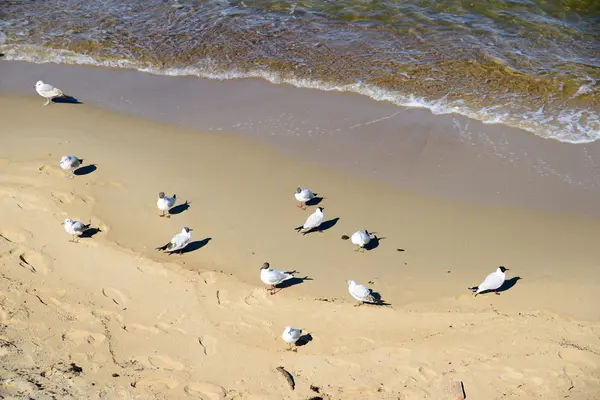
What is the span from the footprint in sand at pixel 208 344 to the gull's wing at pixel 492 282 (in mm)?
3626

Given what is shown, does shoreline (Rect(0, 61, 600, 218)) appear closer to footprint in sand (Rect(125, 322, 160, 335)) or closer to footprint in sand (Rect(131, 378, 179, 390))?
footprint in sand (Rect(125, 322, 160, 335))

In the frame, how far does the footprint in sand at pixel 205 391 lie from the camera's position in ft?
21.4

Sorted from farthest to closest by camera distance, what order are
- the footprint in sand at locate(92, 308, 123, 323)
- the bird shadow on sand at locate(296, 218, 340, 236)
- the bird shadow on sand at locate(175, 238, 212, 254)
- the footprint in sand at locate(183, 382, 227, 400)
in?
the bird shadow on sand at locate(296, 218, 340, 236) < the bird shadow on sand at locate(175, 238, 212, 254) < the footprint in sand at locate(92, 308, 123, 323) < the footprint in sand at locate(183, 382, 227, 400)

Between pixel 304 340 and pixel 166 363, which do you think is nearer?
pixel 166 363

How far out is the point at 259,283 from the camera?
827cm

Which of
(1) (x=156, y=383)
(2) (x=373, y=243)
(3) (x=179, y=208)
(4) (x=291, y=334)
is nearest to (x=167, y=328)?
(1) (x=156, y=383)

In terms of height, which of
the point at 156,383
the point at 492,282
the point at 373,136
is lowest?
the point at 156,383

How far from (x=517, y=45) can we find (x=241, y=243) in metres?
9.67

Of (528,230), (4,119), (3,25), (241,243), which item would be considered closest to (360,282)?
(241,243)

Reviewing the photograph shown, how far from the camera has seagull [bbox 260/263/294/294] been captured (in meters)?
7.98

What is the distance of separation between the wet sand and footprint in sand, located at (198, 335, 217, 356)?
0.11ft

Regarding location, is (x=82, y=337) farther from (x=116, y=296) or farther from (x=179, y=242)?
(x=179, y=242)

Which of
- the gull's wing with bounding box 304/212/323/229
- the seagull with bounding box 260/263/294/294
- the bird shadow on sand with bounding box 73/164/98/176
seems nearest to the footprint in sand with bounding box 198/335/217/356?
the seagull with bounding box 260/263/294/294

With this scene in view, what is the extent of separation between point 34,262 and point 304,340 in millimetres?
4119
